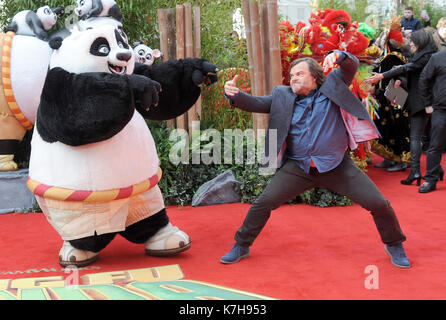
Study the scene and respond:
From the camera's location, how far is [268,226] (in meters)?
3.69

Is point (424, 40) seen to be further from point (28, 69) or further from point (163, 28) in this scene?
point (28, 69)

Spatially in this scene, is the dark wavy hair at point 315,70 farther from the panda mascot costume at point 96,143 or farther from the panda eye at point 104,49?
the panda eye at point 104,49

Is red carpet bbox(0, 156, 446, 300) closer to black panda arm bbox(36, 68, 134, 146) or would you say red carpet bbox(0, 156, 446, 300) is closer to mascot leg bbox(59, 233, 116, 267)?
mascot leg bbox(59, 233, 116, 267)

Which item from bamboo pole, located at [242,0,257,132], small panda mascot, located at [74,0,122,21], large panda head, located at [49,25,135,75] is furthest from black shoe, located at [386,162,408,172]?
large panda head, located at [49,25,135,75]

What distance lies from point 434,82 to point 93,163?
3.53 metres

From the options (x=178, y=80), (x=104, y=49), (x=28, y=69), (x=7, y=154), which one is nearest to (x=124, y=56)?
(x=104, y=49)

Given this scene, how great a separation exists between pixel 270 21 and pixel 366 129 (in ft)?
6.48

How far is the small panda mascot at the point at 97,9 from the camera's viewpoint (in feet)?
10.8

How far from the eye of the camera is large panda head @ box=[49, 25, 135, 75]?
258cm

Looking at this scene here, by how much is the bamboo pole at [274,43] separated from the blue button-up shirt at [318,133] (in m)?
1.60

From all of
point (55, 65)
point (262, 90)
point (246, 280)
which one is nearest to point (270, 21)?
point (262, 90)

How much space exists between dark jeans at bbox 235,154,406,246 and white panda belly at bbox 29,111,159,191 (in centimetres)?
73

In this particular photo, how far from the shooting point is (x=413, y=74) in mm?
4996
